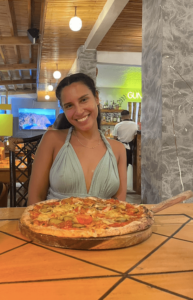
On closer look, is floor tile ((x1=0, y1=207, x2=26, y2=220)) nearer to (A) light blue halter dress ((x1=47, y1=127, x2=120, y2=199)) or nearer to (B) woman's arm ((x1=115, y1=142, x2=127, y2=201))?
(A) light blue halter dress ((x1=47, y1=127, x2=120, y2=199))

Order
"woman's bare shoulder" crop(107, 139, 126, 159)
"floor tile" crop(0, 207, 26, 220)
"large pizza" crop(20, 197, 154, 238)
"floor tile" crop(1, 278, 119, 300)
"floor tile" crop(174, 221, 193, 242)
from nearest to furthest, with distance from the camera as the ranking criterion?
"floor tile" crop(1, 278, 119, 300), "large pizza" crop(20, 197, 154, 238), "floor tile" crop(174, 221, 193, 242), "floor tile" crop(0, 207, 26, 220), "woman's bare shoulder" crop(107, 139, 126, 159)

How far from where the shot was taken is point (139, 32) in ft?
18.1

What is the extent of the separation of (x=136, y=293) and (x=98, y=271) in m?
0.13

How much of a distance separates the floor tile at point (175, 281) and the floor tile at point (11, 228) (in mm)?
439

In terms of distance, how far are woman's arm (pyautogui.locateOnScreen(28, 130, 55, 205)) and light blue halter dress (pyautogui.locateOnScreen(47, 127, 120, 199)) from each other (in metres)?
0.04

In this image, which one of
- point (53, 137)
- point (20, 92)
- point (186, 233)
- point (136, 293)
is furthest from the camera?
point (20, 92)

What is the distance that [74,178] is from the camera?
1707mm

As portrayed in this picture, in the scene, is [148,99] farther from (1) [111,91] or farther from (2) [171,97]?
(1) [111,91]

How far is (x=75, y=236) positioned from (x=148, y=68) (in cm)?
245

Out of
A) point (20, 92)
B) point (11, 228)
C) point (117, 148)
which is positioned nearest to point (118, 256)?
point (11, 228)

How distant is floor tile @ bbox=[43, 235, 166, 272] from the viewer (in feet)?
2.49

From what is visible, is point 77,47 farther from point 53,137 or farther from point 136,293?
point 136,293

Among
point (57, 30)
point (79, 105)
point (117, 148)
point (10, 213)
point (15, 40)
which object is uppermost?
point (15, 40)

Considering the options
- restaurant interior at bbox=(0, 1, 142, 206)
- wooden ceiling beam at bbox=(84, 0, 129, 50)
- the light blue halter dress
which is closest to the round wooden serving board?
the light blue halter dress
